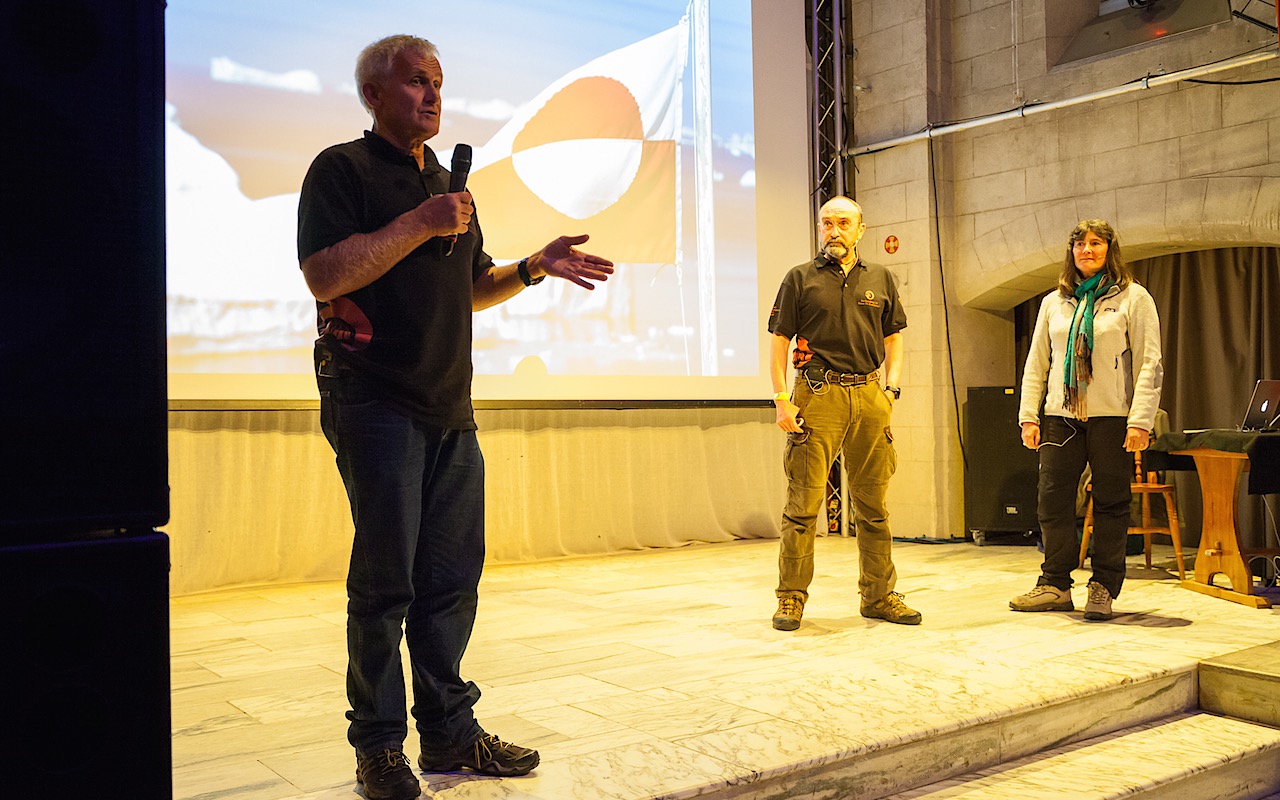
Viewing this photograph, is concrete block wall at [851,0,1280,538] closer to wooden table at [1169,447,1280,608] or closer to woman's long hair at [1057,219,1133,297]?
wooden table at [1169,447,1280,608]

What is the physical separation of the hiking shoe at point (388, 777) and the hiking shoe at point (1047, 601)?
9.21 feet

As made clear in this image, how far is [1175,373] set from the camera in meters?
6.14

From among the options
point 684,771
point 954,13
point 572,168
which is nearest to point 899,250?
point 954,13

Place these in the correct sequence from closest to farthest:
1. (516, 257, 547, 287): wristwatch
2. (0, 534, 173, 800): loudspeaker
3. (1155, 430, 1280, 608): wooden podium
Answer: (0, 534, 173, 800): loudspeaker → (516, 257, 547, 287): wristwatch → (1155, 430, 1280, 608): wooden podium


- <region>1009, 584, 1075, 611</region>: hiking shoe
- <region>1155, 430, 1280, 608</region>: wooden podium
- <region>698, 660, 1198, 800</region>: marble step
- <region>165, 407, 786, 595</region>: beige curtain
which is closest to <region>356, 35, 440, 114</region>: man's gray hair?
<region>698, 660, 1198, 800</region>: marble step

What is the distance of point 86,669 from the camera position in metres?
0.60

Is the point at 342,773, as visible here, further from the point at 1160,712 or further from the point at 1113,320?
the point at 1113,320

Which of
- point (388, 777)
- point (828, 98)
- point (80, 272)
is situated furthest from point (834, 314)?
point (828, 98)

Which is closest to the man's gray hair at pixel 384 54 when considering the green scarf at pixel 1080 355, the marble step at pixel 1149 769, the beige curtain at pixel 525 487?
the marble step at pixel 1149 769

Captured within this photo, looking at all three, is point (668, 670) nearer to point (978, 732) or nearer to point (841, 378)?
point (978, 732)

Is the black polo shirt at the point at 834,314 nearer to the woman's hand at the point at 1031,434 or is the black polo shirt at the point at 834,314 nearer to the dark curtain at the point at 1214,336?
the woman's hand at the point at 1031,434

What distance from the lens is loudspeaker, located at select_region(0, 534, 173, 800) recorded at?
0.58m

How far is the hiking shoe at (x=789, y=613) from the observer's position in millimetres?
3656

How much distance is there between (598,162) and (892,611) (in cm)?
312
